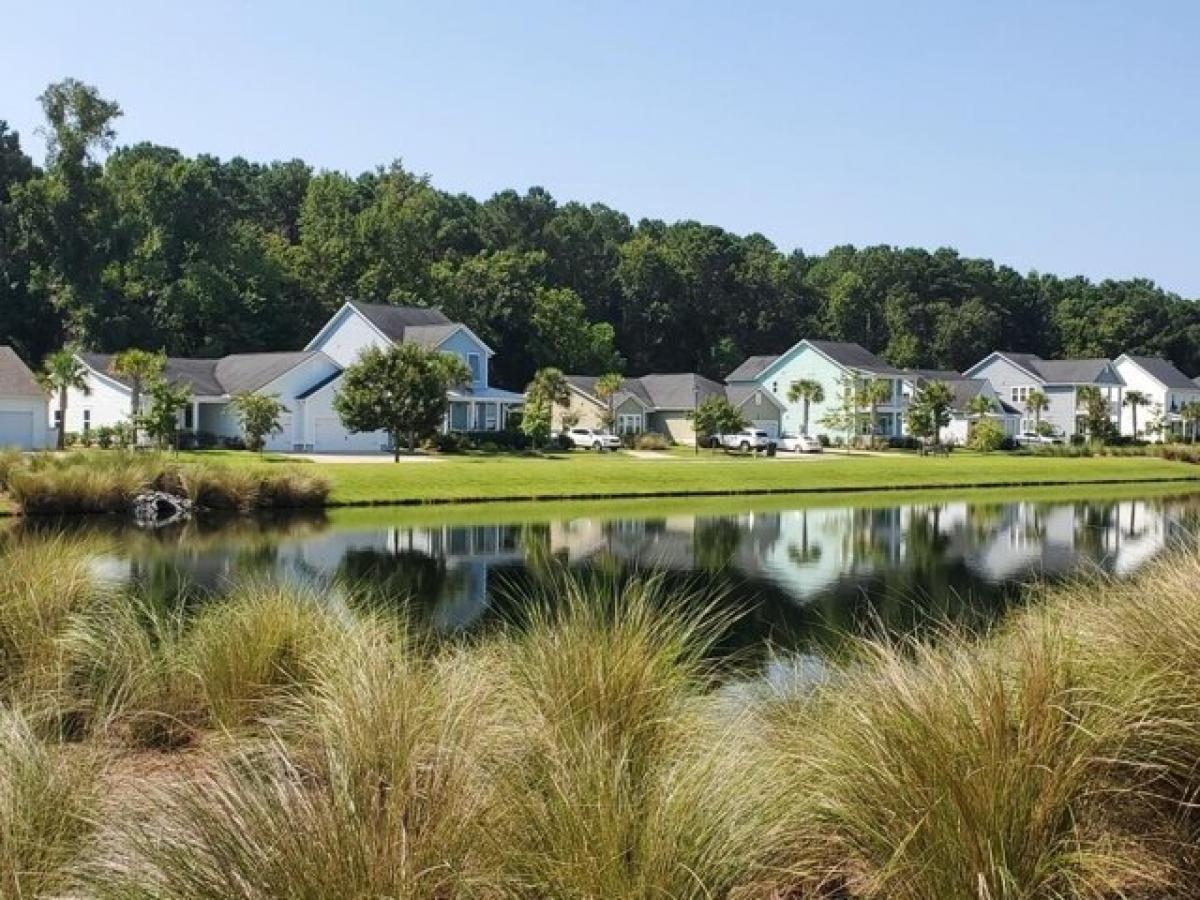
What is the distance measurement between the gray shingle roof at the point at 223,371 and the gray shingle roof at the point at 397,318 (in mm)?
4913

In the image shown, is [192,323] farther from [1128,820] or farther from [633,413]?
[1128,820]

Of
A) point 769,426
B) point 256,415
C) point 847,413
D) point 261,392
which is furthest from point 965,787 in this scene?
point 769,426

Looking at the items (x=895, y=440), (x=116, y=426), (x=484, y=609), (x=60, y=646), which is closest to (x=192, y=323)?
(x=116, y=426)

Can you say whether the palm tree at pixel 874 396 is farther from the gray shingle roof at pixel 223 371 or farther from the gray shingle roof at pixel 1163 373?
the gray shingle roof at pixel 223 371

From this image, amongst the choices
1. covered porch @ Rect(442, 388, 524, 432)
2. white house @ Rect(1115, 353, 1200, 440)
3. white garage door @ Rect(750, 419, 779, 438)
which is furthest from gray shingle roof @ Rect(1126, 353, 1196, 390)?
covered porch @ Rect(442, 388, 524, 432)

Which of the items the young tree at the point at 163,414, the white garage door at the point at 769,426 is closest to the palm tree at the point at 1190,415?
the white garage door at the point at 769,426

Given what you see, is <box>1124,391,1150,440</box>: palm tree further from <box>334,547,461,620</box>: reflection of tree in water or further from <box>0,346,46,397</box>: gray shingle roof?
<box>334,547,461,620</box>: reflection of tree in water

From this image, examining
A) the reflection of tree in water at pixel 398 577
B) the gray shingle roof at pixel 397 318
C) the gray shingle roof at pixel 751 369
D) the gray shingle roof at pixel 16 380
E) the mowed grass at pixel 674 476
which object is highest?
the gray shingle roof at pixel 397 318

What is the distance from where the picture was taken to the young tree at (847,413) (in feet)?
255

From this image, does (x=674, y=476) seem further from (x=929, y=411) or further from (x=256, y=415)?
(x=929, y=411)

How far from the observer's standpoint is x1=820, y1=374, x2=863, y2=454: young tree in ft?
255

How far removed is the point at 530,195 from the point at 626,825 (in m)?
105

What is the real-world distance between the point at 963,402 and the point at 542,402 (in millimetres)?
37304

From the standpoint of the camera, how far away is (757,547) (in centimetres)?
2575
